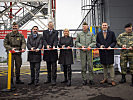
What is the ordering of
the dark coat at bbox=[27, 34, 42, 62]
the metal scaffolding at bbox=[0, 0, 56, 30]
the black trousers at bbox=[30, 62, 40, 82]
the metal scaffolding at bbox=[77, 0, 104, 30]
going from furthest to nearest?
1. the metal scaffolding at bbox=[0, 0, 56, 30]
2. the metal scaffolding at bbox=[77, 0, 104, 30]
3. the dark coat at bbox=[27, 34, 42, 62]
4. the black trousers at bbox=[30, 62, 40, 82]

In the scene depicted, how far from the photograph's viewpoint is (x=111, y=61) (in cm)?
457

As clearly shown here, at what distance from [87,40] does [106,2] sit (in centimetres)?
549

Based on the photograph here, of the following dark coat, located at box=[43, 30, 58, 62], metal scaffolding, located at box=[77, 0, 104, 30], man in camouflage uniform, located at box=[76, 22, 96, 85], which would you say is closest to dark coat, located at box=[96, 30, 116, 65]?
man in camouflage uniform, located at box=[76, 22, 96, 85]

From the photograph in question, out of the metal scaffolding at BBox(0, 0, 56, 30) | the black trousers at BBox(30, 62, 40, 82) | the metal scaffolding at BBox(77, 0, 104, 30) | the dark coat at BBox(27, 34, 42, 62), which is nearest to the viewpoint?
the black trousers at BBox(30, 62, 40, 82)

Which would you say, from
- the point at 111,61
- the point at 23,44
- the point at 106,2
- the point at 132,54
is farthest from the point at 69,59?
the point at 106,2

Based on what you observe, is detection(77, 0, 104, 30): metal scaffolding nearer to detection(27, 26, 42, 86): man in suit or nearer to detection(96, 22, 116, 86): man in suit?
detection(96, 22, 116, 86): man in suit

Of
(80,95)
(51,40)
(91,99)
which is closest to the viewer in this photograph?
(91,99)

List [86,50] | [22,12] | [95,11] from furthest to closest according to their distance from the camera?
[22,12], [95,11], [86,50]

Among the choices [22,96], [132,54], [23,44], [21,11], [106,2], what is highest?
[21,11]

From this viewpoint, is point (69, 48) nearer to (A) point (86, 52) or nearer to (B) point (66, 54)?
(B) point (66, 54)

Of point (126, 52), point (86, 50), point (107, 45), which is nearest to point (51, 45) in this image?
point (86, 50)

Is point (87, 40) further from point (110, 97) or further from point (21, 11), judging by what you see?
point (21, 11)

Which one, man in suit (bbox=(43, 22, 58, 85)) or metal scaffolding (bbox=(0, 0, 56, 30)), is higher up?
metal scaffolding (bbox=(0, 0, 56, 30))

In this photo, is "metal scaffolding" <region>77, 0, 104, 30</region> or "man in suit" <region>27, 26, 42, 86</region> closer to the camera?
"man in suit" <region>27, 26, 42, 86</region>
